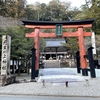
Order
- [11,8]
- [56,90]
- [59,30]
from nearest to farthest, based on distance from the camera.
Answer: [56,90] → [59,30] → [11,8]

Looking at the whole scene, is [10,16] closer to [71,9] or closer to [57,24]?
[71,9]

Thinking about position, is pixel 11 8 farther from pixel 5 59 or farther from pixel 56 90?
pixel 56 90

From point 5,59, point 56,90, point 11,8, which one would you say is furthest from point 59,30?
point 11,8

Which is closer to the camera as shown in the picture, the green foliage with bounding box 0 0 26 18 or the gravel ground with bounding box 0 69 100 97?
the gravel ground with bounding box 0 69 100 97

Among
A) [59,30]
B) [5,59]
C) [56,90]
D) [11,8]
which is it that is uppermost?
[11,8]

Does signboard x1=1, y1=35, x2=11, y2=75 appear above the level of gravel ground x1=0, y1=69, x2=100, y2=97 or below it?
above

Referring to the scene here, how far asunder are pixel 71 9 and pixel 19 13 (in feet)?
82.7

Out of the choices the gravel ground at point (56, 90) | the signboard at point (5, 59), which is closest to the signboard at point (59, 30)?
the signboard at point (5, 59)

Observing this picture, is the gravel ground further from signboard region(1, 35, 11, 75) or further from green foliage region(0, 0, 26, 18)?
green foliage region(0, 0, 26, 18)

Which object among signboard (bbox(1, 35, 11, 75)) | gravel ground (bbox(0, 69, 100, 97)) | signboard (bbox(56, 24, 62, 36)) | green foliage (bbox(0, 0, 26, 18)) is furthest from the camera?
green foliage (bbox(0, 0, 26, 18))

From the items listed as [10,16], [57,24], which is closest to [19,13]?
[10,16]

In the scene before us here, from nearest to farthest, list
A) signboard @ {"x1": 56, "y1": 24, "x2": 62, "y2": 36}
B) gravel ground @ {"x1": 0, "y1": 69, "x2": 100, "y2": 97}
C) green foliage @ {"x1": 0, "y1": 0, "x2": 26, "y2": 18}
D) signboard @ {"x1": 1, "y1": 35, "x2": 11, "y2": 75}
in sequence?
gravel ground @ {"x1": 0, "y1": 69, "x2": 100, "y2": 97}
signboard @ {"x1": 1, "y1": 35, "x2": 11, "y2": 75}
signboard @ {"x1": 56, "y1": 24, "x2": 62, "y2": 36}
green foliage @ {"x1": 0, "y1": 0, "x2": 26, "y2": 18}

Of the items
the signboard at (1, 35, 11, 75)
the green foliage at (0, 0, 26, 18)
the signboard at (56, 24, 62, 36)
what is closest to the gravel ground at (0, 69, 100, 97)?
the signboard at (1, 35, 11, 75)

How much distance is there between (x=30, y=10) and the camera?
2329 inches
